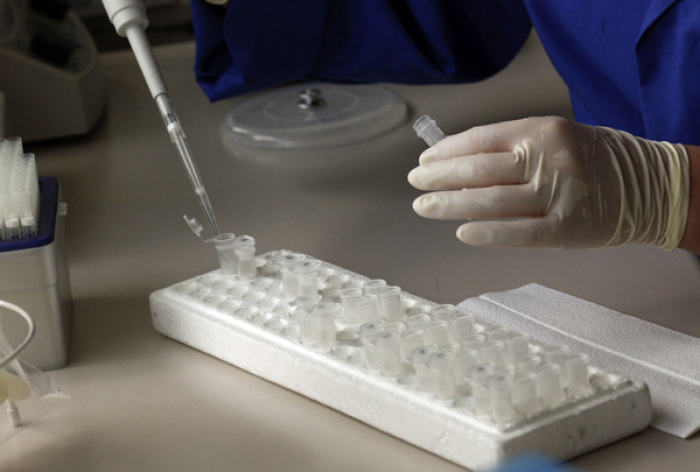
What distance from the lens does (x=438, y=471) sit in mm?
651

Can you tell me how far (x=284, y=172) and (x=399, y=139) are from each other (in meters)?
0.19

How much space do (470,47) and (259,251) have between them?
562 millimetres

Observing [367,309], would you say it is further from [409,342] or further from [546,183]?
[546,183]

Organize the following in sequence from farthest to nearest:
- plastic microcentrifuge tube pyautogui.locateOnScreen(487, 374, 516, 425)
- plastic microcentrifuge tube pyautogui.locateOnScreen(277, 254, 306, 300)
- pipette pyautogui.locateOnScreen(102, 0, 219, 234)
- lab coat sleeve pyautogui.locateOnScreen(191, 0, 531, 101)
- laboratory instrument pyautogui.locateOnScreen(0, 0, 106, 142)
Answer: laboratory instrument pyautogui.locateOnScreen(0, 0, 106, 142)
lab coat sleeve pyautogui.locateOnScreen(191, 0, 531, 101)
pipette pyautogui.locateOnScreen(102, 0, 219, 234)
plastic microcentrifuge tube pyautogui.locateOnScreen(277, 254, 306, 300)
plastic microcentrifuge tube pyautogui.locateOnScreen(487, 374, 516, 425)

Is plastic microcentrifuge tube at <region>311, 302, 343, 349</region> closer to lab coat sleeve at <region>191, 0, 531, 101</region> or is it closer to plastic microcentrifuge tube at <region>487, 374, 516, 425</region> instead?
plastic microcentrifuge tube at <region>487, 374, 516, 425</region>

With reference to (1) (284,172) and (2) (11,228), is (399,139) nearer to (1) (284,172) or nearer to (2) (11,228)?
(1) (284,172)

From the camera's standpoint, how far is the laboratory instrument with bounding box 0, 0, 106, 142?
1.42m

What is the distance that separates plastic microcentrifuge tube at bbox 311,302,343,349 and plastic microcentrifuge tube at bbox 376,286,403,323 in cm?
4

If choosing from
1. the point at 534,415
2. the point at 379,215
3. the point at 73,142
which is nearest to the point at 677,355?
the point at 534,415

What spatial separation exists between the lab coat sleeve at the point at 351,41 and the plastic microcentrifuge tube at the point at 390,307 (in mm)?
619

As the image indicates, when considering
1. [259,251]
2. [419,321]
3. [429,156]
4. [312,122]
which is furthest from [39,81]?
[419,321]

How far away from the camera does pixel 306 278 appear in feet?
2.74

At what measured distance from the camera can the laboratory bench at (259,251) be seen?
0.70 metres

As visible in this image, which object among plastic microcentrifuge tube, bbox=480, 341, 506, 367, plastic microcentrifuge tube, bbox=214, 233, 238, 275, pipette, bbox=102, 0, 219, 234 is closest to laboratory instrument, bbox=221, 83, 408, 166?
pipette, bbox=102, 0, 219, 234
